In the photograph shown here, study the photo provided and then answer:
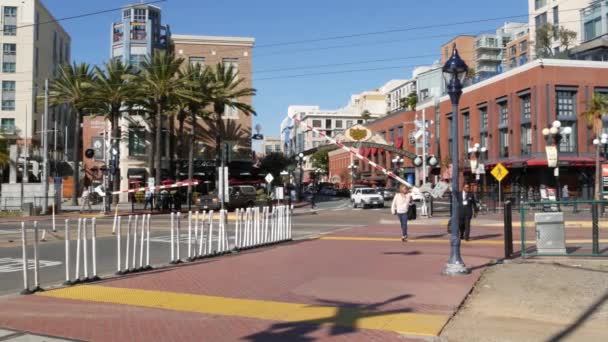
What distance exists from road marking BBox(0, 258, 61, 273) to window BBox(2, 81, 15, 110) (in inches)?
2666

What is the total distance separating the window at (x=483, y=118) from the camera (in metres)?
58.2

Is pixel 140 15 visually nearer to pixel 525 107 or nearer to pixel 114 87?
pixel 114 87

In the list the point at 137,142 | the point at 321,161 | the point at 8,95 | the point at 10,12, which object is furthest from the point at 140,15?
the point at 321,161

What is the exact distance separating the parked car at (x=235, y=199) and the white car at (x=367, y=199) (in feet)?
32.5

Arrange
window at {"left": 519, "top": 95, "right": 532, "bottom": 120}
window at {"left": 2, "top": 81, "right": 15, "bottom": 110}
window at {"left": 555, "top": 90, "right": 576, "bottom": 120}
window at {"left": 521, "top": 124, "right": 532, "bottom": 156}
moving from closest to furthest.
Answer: window at {"left": 555, "top": 90, "right": 576, "bottom": 120}
window at {"left": 521, "top": 124, "right": 532, "bottom": 156}
window at {"left": 519, "top": 95, "right": 532, "bottom": 120}
window at {"left": 2, "top": 81, "right": 15, "bottom": 110}

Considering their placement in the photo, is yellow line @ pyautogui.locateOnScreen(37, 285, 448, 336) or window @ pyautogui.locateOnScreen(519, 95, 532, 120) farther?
window @ pyautogui.locateOnScreen(519, 95, 532, 120)

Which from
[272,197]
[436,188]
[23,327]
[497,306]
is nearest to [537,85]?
[272,197]

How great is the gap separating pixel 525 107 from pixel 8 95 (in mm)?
61144

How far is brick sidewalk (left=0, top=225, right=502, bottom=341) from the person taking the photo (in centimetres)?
685

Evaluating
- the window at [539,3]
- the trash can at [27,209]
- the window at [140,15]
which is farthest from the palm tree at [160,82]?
the window at [539,3]

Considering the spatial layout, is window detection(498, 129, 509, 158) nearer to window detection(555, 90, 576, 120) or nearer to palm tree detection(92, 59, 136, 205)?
window detection(555, 90, 576, 120)

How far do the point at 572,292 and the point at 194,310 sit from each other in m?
5.72

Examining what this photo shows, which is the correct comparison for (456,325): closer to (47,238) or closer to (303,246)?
(303,246)

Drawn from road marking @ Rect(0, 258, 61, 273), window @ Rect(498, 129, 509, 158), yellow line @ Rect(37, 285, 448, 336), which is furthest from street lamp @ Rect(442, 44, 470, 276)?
window @ Rect(498, 129, 509, 158)
